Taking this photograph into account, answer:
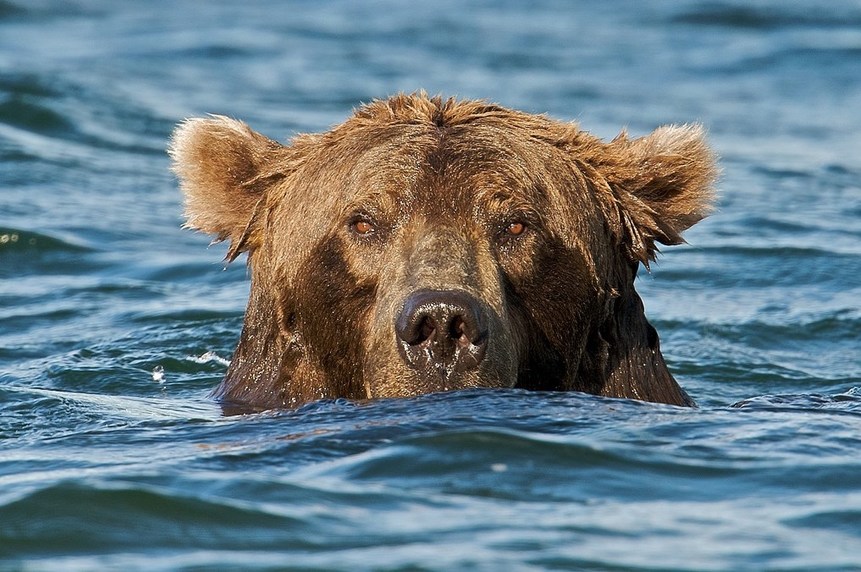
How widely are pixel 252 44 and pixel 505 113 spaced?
49.9 ft

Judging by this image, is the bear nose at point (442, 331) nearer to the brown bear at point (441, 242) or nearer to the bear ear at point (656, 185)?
the brown bear at point (441, 242)

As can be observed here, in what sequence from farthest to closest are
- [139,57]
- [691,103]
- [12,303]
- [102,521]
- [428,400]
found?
[139,57]
[691,103]
[12,303]
[428,400]
[102,521]

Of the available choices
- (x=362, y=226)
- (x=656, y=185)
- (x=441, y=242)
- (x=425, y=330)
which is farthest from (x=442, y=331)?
(x=656, y=185)

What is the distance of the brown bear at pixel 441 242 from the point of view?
6262 millimetres

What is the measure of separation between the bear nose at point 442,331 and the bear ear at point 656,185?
4.32ft

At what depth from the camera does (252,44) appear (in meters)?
22.0

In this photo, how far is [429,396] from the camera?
6059 millimetres

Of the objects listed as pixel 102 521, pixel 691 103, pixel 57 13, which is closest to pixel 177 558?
pixel 102 521

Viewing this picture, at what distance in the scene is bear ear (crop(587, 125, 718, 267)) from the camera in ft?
23.5

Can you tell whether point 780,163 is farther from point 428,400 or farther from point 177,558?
point 177,558

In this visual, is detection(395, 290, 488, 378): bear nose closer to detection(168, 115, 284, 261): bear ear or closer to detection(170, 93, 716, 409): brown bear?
detection(170, 93, 716, 409): brown bear

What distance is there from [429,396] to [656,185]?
1797mm

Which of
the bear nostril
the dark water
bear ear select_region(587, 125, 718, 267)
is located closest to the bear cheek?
the dark water

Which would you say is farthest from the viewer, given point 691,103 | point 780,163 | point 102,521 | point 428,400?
point 691,103
